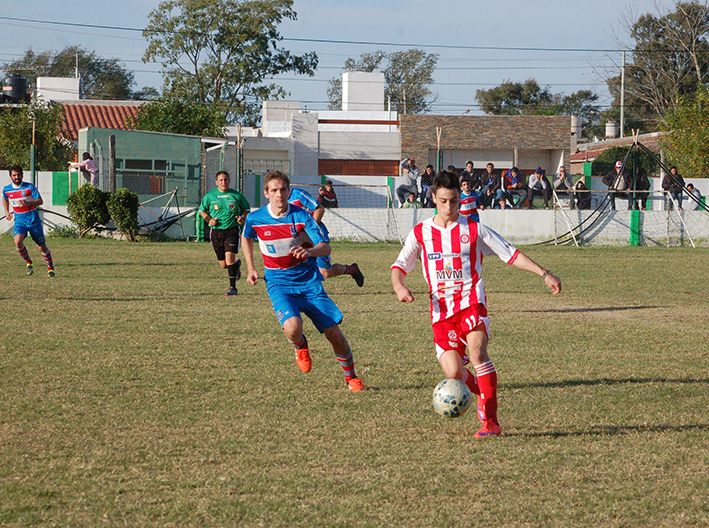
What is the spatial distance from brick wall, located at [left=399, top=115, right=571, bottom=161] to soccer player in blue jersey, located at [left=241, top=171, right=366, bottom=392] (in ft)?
124

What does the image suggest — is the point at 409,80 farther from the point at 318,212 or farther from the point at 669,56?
the point at 318,212

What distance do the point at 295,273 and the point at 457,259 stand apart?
5.94 feet

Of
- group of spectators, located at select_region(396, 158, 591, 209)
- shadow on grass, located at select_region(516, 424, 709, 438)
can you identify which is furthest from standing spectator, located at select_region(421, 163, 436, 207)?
shadow on grass, located at select_region(516, 424, 709, 438)

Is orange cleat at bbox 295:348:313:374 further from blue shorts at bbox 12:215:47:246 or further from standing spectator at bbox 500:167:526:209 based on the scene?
standing spectator at bbox 500:167:526:209

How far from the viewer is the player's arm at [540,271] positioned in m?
5.26

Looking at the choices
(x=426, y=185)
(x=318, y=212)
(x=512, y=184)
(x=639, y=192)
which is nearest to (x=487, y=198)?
(x=512, y=184)

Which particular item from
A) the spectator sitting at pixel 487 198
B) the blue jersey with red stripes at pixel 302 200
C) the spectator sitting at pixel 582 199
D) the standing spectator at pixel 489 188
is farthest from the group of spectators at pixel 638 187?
the blue jersey with red stripes at pixel 302 200

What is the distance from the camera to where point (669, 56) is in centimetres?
5981

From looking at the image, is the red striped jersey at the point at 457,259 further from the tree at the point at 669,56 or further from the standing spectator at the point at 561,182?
the tree at the point at 669,56

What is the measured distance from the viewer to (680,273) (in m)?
16.7

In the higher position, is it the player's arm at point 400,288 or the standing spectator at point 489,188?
the standing spectator at point 489,188

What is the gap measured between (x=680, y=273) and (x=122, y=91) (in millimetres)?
72437

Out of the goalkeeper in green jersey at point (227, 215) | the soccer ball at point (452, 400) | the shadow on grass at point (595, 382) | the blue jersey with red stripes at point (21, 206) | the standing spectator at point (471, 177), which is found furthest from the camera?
the standing spectator at point (471, 177)

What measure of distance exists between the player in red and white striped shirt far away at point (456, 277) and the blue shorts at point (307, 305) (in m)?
1.20
